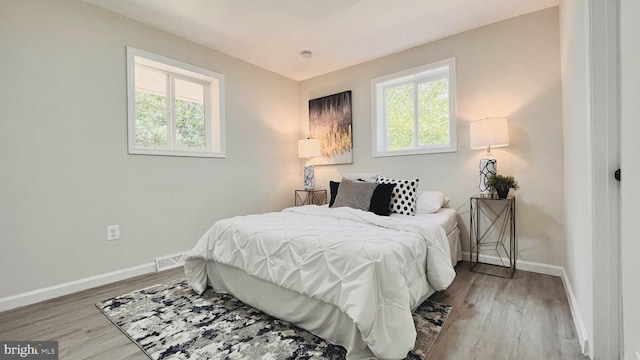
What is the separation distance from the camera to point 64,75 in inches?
93.7

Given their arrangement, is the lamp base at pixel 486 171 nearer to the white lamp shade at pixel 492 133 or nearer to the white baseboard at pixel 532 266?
the white lamp shade at pixel 492 133

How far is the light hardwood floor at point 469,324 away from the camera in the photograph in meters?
1.51

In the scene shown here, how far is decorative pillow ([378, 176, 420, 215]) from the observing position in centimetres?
284

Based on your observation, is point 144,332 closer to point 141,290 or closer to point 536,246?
point 141,290

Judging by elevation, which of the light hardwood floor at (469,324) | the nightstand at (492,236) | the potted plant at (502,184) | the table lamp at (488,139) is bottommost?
the light hardwood floor at (469,324)

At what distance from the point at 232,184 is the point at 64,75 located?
189cm

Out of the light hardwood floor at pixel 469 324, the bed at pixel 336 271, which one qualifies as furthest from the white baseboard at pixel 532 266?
the bed at pixel 336 271

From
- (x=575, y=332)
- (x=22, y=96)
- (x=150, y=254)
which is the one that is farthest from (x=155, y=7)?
(x=575, y=332)

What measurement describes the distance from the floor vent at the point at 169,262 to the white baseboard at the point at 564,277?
3135 mm

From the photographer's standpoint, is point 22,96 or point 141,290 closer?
point 22,96

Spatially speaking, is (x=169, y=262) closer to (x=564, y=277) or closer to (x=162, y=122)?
(x=162, y=122)

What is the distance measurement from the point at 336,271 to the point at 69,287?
7.86 ft

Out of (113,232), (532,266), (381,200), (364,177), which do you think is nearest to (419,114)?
(364,177)

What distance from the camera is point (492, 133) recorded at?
2.68m
